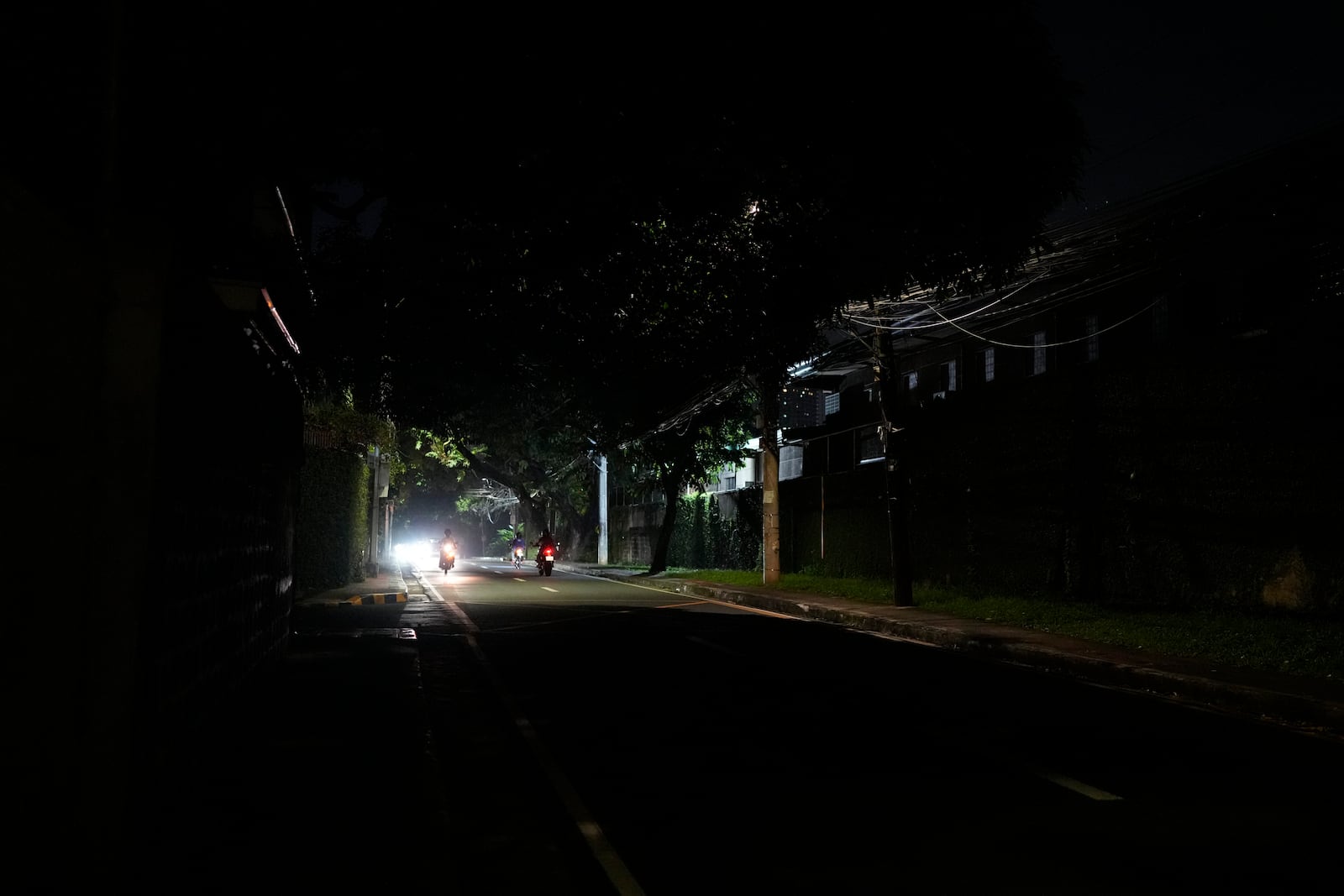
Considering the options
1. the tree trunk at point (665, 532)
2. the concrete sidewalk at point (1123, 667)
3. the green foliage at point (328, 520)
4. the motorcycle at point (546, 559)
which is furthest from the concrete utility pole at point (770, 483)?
the motorcycle at point (546, 559)

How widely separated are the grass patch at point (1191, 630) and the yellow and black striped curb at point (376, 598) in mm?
11140

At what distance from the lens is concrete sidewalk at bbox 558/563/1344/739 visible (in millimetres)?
9828

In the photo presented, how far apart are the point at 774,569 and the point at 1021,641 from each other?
14.0 m

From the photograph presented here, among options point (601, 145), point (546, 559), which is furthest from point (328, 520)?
point (601, 145)

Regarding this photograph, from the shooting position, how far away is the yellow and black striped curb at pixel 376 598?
75.1ft

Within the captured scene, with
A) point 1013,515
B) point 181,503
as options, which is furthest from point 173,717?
point 1013,515

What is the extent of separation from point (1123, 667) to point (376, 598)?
648 inches

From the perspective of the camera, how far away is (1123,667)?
12.1m

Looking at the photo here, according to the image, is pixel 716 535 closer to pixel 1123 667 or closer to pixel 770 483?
pixel 770 483

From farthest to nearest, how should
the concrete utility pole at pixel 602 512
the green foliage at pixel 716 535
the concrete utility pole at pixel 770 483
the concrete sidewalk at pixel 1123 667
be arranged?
the concrete utility pole at pixel 602 512 → the green foliage at pixel 716 535 → the concrete utility pole at pixel 770 483 → the concrete sidewalk at pixel 1123 667

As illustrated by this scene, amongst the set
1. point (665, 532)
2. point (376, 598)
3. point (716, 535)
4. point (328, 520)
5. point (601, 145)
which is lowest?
point (376, 598)

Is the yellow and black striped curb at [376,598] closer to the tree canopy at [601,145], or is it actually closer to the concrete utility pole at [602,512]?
the tree canopy at [601,145]

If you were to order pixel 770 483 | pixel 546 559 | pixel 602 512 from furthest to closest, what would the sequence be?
1. pixel 602 512
2. pixel 546 559
3. pixel 770 483

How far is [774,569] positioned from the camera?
2838 cm
